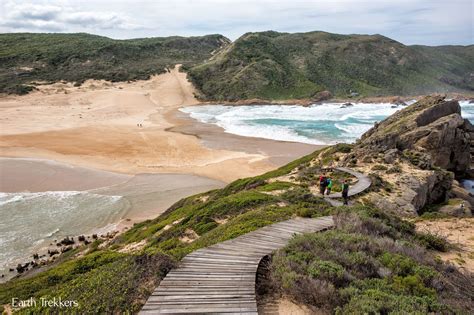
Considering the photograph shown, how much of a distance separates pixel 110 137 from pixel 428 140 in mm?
33187

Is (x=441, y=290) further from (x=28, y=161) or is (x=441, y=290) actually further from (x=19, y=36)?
(x=19, y=36)

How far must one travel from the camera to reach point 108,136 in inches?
1608

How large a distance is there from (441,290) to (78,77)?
301 ft

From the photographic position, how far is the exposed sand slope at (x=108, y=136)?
30703 mm

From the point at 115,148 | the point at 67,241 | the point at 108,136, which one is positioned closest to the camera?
the point at 67,241

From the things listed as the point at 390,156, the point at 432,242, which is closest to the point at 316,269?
the point at 432,242

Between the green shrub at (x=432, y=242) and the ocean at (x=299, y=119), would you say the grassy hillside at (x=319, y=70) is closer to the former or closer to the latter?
the ocean at (x=299, y=119)

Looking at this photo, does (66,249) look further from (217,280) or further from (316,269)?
(316,269)

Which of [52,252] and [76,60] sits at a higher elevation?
[76,60]

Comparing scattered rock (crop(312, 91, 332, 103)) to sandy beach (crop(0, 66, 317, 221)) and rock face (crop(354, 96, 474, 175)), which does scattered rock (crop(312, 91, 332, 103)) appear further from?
rock face (crop(354, 96, 474, 175))

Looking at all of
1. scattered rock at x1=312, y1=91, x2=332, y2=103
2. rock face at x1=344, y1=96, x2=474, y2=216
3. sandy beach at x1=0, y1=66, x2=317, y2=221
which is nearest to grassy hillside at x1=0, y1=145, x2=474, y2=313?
rock face at x1=344, y1=96, x2=474, y2=216

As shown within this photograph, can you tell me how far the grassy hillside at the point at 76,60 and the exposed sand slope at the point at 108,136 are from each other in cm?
1026

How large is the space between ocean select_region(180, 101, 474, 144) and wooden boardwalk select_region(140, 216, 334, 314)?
33693mm

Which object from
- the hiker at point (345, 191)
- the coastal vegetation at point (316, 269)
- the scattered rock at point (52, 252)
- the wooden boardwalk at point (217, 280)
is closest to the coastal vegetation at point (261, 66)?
the scattered rock at point (52, 252)
